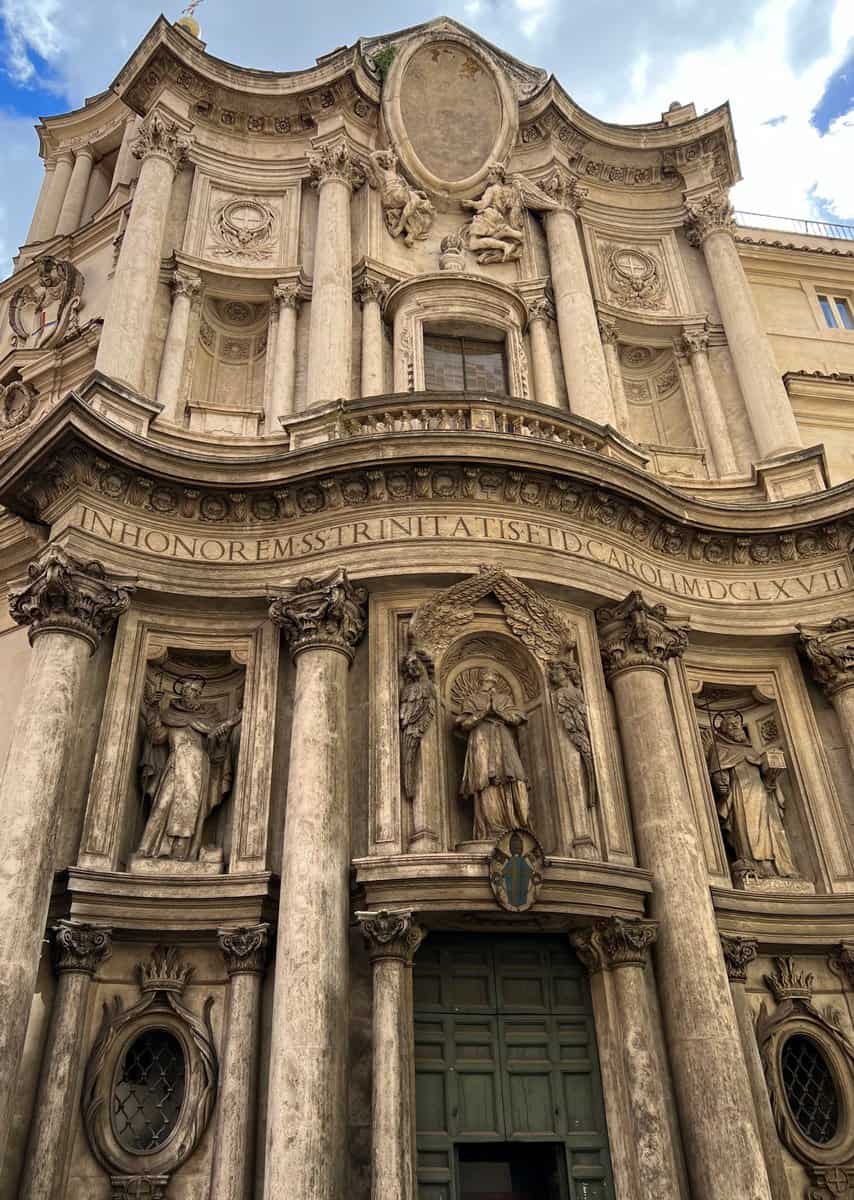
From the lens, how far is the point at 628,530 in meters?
12.5

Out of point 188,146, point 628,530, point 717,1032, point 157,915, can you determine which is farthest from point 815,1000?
point 188,146

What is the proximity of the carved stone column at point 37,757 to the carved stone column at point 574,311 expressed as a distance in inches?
301

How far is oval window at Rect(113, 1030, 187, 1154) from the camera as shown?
8.90 metres

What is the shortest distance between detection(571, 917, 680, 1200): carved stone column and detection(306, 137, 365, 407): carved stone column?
7.87 m

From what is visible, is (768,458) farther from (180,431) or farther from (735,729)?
(180,431)

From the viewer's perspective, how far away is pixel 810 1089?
34.1 feet

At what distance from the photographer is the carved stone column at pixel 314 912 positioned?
810 cm

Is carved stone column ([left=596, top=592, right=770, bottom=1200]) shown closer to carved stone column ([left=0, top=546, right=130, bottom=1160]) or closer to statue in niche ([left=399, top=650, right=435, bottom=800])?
statue in niche ([left=399, top=650, right=435, bottom=800])

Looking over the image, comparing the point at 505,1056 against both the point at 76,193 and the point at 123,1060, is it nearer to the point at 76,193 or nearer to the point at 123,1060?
the point at 123,1060

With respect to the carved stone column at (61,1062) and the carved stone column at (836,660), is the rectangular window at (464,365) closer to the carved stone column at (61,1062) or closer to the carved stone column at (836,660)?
the carved stone column at (836,660)

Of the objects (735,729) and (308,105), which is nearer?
(735,729)

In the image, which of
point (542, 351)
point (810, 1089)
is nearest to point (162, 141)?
point (542, 351)

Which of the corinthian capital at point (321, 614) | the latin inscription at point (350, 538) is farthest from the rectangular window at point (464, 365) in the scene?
the corinthian capital at point (321, 614)

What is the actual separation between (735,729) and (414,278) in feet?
28.1
